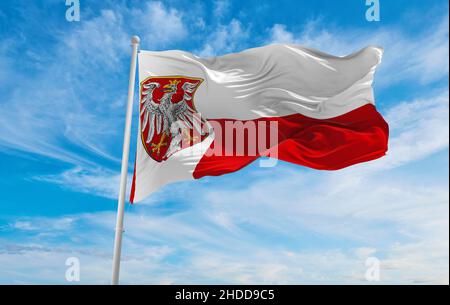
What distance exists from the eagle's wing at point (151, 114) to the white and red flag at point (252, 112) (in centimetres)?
3

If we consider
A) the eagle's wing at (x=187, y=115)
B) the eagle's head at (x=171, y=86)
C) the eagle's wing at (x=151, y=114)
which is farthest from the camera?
the eagle's head at (x=171, y=86)

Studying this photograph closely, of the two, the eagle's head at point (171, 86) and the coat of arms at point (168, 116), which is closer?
the coat of arms at point (168, 116)

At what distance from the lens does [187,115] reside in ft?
39.5

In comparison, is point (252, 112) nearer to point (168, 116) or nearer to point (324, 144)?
point (324, 144)

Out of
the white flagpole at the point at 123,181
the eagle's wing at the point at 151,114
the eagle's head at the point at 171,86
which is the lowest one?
the white flagpole at the point at 123,181

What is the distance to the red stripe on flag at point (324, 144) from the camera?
11.4 metres

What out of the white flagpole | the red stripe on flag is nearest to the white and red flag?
the red stripe on flag

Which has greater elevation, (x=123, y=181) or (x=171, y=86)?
(x=171, y=86)

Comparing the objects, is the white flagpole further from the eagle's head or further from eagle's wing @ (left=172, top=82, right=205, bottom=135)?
eagle's wing @ (left=172, top=82, right=205, bottom=135)

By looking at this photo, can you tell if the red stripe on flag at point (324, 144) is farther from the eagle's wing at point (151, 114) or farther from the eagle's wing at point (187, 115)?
the eagle's wing at point (151, 114)

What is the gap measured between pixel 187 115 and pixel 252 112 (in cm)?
177

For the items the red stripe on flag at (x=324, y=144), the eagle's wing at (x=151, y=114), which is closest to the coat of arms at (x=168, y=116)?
the eagle's wing at (x=151, y=114)

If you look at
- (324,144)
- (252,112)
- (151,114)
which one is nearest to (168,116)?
(151,114)
